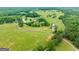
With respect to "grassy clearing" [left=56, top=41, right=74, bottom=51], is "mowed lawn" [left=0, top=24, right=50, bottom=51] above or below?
above

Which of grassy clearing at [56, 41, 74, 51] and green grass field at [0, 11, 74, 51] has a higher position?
green grass field at [0, 11, 74, 51]

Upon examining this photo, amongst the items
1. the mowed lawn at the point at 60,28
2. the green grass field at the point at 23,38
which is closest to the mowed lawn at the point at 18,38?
the green grass field at the point at 23,38

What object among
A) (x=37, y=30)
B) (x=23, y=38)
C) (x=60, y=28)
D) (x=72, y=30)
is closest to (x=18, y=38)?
(x=23, y=38)

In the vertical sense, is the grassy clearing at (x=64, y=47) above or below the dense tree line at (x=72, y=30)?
below

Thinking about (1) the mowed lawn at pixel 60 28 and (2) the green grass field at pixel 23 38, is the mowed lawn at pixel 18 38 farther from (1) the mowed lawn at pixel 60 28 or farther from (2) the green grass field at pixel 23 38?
(1) the mowed lawn at pixel 60 28

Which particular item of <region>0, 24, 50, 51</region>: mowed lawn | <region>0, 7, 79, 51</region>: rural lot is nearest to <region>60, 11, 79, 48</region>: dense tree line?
<region>0, 7, 79, 51</region>: rural lot

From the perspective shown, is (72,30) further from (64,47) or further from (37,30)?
(37,30)

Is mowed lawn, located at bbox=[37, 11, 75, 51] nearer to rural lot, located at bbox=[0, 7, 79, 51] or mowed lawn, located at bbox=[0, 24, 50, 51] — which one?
rural lot, located at bbox=[0, 7, 79, 51]

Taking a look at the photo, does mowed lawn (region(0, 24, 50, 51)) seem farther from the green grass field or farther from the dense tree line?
the dense tree line
